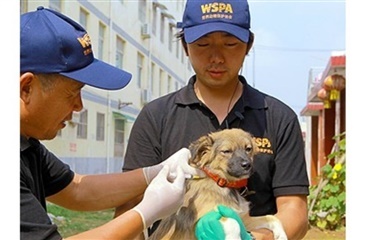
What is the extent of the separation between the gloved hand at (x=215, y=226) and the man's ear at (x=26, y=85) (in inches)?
40.6

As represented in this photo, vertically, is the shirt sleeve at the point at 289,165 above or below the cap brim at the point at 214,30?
below

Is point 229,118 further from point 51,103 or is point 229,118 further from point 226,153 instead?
point 51,103

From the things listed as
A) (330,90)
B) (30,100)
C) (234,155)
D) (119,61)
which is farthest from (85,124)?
(30,100)

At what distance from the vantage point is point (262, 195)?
2.52 m

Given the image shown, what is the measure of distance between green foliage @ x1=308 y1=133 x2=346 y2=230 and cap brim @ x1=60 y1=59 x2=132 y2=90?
5816mm

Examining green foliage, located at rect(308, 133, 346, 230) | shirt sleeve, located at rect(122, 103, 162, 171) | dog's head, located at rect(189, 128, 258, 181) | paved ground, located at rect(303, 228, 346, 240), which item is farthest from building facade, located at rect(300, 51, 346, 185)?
shirt sleeve, located at rect(122, 103, 162, 171)

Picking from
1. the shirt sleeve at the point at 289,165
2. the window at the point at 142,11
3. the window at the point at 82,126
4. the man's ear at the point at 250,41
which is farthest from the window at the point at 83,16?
the shirt sleeve at the point at 289,165

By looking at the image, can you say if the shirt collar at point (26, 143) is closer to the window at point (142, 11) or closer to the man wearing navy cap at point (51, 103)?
the man wearing navy cap at point (51, 103)

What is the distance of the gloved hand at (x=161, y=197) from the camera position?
2008mm

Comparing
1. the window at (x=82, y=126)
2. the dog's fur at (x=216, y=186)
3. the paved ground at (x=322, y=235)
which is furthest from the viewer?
the window at (x=82, y=126)

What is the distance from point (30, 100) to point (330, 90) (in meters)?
8.06

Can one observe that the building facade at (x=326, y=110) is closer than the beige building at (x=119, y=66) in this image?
Yes
